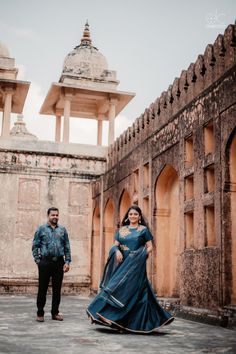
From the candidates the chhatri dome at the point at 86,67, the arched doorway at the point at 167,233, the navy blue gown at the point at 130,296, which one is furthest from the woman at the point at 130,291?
the chhatri dome at the point at 86,67

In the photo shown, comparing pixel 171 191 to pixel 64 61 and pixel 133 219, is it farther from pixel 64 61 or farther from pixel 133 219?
pixel 64 61

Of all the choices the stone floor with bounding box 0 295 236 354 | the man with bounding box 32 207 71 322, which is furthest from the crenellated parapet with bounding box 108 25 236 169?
the stone floor with bounding box 0 295 236 354

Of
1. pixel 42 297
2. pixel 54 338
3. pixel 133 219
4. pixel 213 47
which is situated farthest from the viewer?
pixel 213 47

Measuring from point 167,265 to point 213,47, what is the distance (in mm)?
4852

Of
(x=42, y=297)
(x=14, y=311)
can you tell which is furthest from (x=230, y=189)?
(x=14, y=311)

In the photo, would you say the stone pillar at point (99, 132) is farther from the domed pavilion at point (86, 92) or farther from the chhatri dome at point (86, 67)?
the chhatri dome at point (86, 67)

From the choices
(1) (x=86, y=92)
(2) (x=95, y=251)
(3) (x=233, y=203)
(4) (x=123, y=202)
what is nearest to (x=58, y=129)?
(1) (x=86, y=92)

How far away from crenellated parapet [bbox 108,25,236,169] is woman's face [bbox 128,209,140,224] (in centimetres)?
295

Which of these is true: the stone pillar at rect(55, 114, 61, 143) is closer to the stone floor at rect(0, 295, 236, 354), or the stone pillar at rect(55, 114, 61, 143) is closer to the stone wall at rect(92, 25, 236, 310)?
the stone wall at rect(92, 25, 236, 310)

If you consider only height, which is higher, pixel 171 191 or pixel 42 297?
pixel 171 191

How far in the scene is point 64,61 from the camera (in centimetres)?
2130

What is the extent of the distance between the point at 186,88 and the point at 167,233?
3.27 meters

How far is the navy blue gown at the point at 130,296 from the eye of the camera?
6535 millimetres

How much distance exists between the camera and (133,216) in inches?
279
